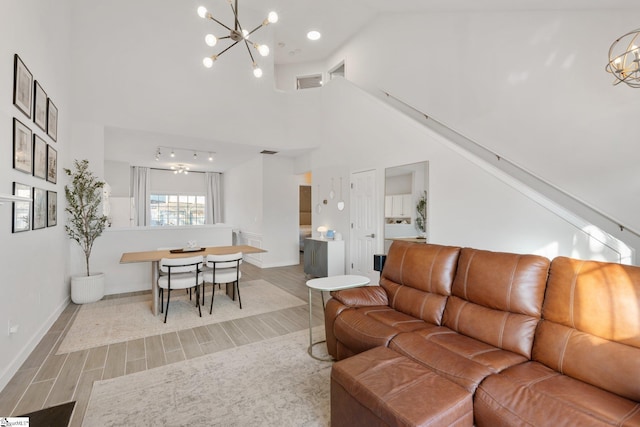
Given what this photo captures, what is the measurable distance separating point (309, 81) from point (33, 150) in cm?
772

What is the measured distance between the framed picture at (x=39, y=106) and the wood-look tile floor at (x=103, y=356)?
7.75 feet

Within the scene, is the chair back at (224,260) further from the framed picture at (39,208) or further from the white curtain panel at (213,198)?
the white curtain panel at (213,198)

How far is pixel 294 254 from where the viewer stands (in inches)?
303

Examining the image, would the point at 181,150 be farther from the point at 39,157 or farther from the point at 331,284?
the point at 331,284

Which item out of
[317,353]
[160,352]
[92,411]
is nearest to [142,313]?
[160,352]

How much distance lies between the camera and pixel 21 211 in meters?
2.58

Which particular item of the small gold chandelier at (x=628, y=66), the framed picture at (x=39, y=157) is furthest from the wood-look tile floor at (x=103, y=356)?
the small gold chandelier at (x=628, y=66)

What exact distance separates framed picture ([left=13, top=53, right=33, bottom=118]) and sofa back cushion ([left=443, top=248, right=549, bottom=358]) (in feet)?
13.5

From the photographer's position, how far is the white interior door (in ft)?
17.5

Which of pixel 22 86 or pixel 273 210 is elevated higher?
pixel 22 86

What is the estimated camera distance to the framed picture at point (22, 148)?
8.04 feet

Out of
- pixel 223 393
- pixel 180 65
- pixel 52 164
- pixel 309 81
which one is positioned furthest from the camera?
pixel 309 81

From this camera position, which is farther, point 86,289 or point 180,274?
point 86,289

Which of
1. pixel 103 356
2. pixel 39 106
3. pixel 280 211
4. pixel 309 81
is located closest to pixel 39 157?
pixel 39 106
